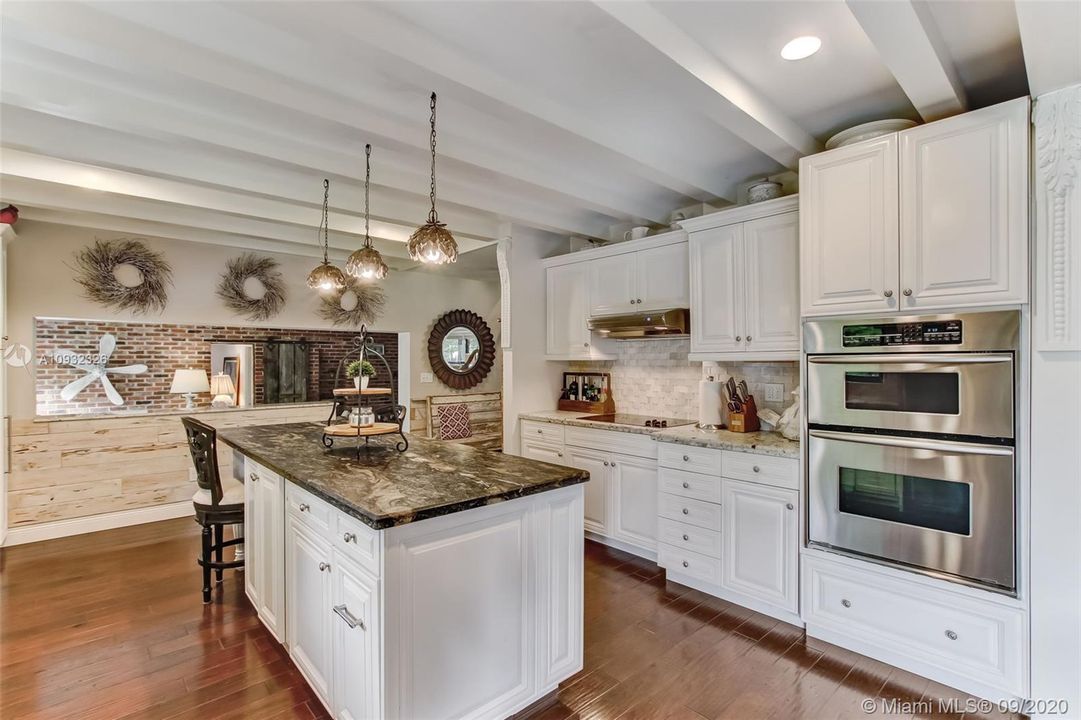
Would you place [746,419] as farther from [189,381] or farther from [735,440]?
[189,381]

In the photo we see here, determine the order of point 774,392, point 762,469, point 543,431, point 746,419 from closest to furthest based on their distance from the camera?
point 762,469
point 746,419
point 774,392
point 543,431

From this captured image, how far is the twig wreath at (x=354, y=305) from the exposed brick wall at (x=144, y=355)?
0.26m

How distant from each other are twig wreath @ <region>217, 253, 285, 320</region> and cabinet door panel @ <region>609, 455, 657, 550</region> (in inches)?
156

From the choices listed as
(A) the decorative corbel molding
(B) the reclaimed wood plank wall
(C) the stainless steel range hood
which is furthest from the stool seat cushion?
(A) the decorative corbel molding

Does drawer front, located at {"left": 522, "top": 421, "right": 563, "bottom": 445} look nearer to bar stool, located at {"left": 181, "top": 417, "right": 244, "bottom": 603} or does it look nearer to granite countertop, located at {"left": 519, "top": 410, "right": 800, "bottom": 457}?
granite countertop, located at {"left": 519, "top": 410, "right": 800, "bottom": 457}

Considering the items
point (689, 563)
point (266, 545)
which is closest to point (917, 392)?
point (689, 563)

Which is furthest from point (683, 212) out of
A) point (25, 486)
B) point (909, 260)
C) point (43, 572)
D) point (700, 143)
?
point (25, 486)

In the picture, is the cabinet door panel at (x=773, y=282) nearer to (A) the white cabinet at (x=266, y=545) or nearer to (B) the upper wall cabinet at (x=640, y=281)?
(B) the upper wall cabinet at (x=640, y=281)

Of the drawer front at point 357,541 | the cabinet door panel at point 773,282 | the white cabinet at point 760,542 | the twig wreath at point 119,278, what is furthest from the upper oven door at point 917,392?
the twig wreath at point 119,278

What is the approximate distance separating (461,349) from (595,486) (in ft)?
11.7

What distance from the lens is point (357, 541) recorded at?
5.45 ft

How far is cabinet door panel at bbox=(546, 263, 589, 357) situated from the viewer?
167 inches

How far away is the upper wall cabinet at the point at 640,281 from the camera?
3.58 m

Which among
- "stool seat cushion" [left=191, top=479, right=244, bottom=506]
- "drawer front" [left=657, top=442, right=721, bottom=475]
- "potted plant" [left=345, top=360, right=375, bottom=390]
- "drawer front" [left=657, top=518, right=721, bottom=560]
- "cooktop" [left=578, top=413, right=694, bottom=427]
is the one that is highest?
"potted plant" [left=345, top=360, right=375, bottom=390]
